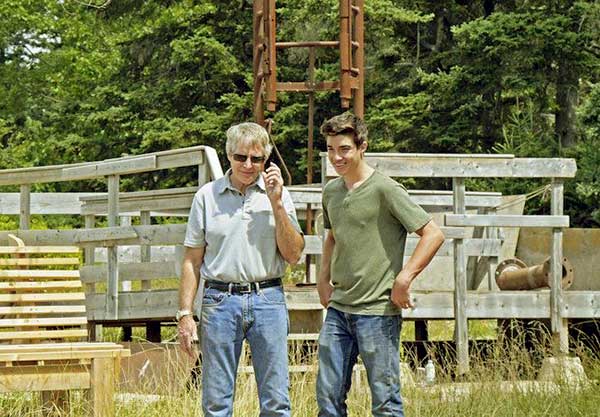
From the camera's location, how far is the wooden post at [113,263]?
34.9 feet

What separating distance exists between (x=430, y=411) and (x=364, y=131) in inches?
103

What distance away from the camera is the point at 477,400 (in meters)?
8.32

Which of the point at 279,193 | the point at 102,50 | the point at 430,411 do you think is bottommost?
the point at 430,411

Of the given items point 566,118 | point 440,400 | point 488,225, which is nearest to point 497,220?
point 488,225

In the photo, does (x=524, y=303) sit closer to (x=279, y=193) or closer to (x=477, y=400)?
(x=477, y=400)

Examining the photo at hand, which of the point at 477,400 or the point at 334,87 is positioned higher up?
the point at 334,87

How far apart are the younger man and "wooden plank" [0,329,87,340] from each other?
2.57 metres

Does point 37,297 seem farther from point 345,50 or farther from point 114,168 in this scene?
point 345,50

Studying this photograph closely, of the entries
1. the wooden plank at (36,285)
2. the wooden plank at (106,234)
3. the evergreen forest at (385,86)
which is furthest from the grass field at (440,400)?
the evergreen forest at (385,86)

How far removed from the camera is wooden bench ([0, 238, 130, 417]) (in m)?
7.31

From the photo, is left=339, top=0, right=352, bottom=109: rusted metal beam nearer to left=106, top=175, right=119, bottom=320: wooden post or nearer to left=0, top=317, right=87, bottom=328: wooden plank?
left=106, top=175, right=119, bottom=320: wooden post

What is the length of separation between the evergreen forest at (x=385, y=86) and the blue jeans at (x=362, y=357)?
12359 mm

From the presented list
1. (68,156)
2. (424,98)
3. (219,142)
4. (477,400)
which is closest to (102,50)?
(68,156)

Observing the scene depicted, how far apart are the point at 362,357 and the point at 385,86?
764 inches
